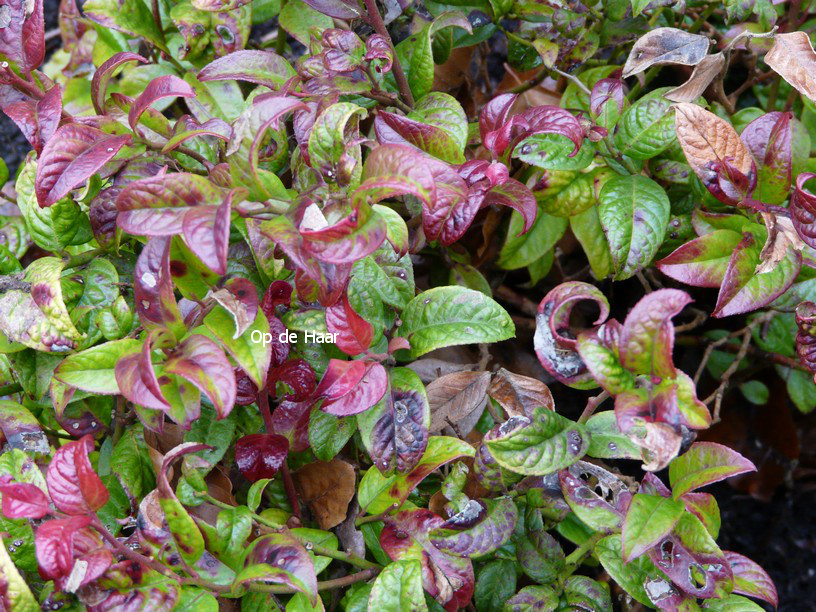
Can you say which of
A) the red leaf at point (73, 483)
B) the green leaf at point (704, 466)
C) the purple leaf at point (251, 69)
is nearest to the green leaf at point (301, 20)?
the purple leaf at point (251, 69)

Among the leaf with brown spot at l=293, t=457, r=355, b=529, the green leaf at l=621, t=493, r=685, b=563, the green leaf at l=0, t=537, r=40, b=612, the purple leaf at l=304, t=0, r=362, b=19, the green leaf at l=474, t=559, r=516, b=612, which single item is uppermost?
the purple leaf at l=304, t=0, r=362, b=19

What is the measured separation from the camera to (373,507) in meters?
1.02

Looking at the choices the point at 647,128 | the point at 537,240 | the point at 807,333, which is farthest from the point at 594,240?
the point at 807,333

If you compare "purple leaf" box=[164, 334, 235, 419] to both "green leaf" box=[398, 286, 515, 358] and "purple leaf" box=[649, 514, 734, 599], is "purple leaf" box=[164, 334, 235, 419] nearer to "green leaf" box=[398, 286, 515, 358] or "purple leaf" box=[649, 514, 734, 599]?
"green leaf" box=[398, 286, 515, 358]

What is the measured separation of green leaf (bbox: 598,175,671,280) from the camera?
1082mm

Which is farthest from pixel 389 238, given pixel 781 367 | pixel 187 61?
pixel 781 367

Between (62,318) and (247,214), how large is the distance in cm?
28

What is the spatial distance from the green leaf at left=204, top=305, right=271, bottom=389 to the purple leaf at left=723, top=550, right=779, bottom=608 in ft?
2.05

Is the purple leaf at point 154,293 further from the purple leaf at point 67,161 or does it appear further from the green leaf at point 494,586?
the green leaf at point 494,586

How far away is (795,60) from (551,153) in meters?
0.36

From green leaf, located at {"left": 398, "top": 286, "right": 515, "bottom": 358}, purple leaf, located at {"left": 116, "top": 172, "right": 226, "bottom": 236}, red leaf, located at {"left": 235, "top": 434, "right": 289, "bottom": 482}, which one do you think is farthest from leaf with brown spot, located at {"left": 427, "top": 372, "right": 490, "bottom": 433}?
purple leaf, located at {"left": 116, "top": 172, "right": 226, "bottom": 236}

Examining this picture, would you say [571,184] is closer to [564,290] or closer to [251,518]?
[564,290]

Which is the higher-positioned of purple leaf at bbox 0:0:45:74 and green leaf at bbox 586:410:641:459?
purple leaf at bbox 0:0:45:74

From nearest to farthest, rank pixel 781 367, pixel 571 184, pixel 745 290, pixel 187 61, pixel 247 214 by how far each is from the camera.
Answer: pixel 247 214 < pixel 745 290 < pixel 571 184 < pixel 187 61 < pixel 781 367
